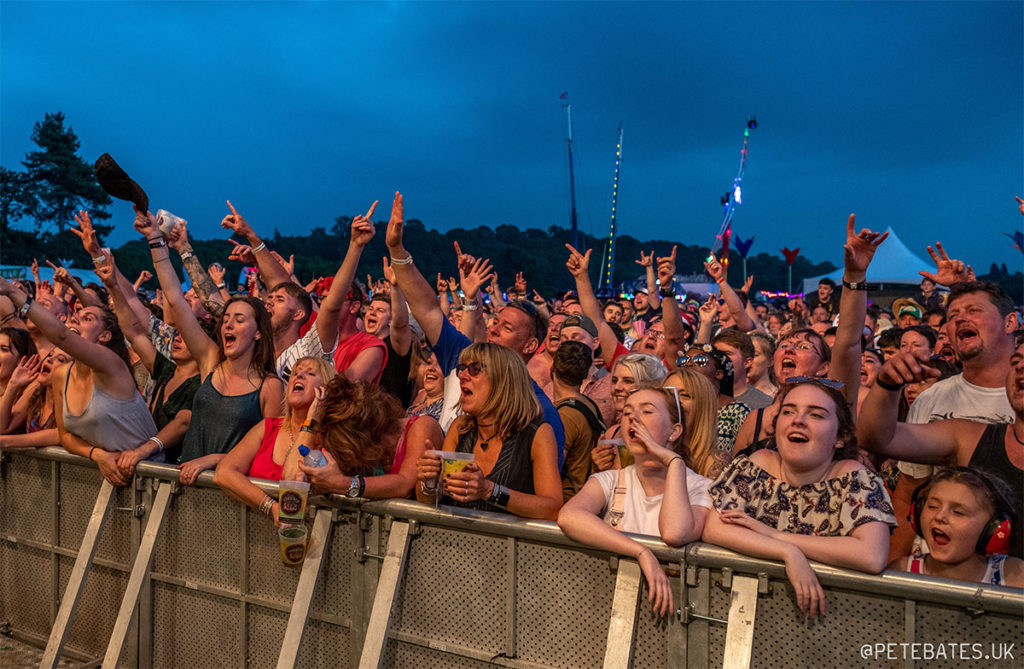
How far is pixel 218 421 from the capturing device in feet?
15.0

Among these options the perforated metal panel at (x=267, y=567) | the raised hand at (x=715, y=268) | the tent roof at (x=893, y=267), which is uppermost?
the tent roof at (x=893, y=267)

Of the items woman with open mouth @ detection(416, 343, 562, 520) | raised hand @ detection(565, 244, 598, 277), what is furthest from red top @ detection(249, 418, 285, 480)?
raised hand @ detection(565, 244, 598, 277)

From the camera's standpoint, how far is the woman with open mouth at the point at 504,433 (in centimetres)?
363

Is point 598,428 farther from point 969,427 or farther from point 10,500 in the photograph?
point 10,500

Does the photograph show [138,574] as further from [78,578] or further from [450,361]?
[450,361]

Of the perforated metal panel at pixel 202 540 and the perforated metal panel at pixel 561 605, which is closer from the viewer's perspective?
the perforated metal panel at pixel 561 605

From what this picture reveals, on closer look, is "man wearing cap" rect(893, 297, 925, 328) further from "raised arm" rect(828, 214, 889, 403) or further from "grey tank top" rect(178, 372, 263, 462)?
"grey tank top" rect(178, 372, 263, 462)

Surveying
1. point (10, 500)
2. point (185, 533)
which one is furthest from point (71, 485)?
point (185, 533)

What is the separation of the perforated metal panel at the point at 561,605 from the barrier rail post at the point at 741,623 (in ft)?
1.49

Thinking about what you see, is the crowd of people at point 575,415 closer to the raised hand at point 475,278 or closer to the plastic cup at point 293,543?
the raised hand at point 475,278

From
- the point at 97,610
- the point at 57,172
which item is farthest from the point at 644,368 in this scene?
the point at 57,172

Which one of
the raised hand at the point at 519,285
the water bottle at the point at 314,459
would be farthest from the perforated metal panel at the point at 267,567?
the raised hand at the point at 519,285

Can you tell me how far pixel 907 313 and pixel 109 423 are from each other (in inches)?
332

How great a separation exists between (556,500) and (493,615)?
530mm
